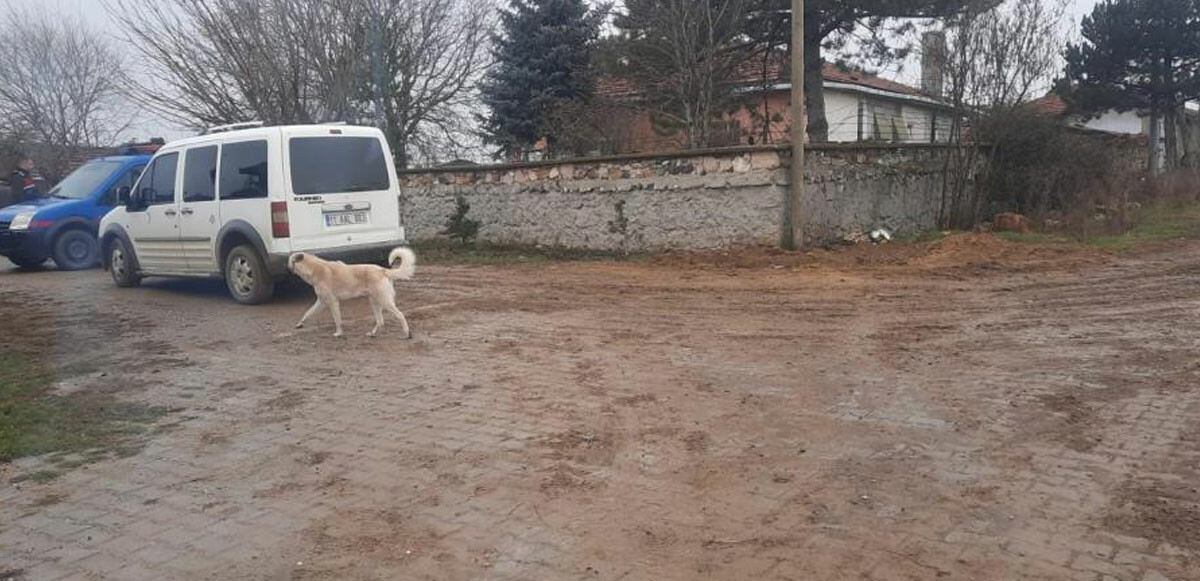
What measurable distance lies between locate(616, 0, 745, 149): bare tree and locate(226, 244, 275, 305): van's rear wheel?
968 centimetres

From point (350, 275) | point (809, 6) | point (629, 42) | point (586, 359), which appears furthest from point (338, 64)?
point (586, 359)

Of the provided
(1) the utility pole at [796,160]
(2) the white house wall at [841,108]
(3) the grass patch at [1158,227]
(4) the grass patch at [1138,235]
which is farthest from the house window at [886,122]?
(3) the grass patch at [1158,227]

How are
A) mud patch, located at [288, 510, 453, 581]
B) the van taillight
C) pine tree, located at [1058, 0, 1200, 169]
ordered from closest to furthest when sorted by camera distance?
mud patch, located at [288, 510, 453, 581] → the van taillight → pine tree, located at [1058, 0, 1200, 169]

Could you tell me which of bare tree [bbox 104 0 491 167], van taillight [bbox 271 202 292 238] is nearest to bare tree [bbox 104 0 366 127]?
bare tree [bbox 104 0 491 167]

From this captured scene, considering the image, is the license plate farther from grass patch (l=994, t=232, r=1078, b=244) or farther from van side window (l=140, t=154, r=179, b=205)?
grass patch (l=994, t=232, r=1078, b=244)

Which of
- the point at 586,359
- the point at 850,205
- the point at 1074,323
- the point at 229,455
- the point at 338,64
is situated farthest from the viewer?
the point at 338,64

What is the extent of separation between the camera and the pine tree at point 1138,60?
29.8m

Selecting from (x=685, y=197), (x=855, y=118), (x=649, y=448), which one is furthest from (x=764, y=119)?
(x=649, y=448)

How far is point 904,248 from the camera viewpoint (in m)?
14.1

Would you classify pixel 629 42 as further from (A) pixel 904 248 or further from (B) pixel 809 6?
(A) pixel 904 248

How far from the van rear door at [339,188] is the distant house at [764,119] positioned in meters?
7.87

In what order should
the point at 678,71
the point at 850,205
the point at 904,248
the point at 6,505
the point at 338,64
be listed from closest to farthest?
the point at 6,505 → the point at 904,248 → the point at 850,205 → the point at 678,71 → the point at 338,64

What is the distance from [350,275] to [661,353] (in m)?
3.10

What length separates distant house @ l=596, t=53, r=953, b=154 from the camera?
1791cm
